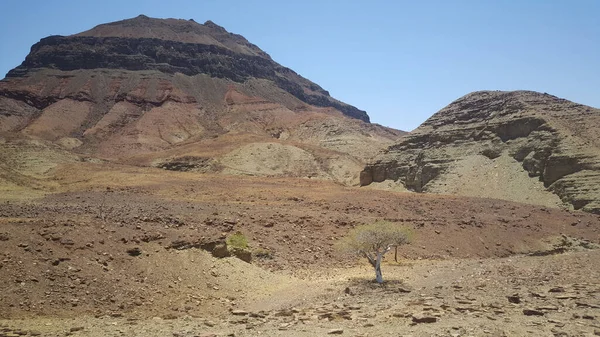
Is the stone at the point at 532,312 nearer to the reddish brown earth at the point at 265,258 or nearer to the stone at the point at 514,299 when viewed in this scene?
the reddish brown earth at the point at 265,258

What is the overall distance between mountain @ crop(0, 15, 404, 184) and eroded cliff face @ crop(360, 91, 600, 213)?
1129 centimetres

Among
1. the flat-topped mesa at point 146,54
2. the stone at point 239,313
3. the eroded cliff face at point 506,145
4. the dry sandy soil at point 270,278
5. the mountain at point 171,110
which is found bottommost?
the stone at point 239,313

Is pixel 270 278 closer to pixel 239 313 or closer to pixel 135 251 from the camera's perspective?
pixel 239 313

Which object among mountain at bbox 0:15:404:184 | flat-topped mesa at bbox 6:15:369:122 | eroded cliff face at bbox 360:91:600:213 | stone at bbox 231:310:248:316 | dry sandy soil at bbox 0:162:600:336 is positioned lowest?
stone at bbox 231:310:248:316

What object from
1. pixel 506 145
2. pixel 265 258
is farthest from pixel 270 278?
pixel 506 145

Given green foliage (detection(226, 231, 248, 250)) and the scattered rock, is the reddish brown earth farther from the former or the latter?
green foliage (detection(226, 231, 248, 250))

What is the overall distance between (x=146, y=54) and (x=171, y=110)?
33771 millimetres

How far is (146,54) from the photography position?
124m

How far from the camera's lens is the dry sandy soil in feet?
30.3

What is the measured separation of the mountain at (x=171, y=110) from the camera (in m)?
66.6

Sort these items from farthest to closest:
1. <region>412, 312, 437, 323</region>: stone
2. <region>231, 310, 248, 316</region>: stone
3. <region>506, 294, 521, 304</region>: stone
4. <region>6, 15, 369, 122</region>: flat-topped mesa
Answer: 1. <region>6, 15, 369, 122</region>: flat-topped mesa
2. <region>231, 310, 248, 316</region>: stone
3. <region>506, 294, 521, 304</region>: stone
4. <region>412, 312, 437, 323</region>: stone

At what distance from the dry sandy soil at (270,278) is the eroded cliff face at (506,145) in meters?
11.0

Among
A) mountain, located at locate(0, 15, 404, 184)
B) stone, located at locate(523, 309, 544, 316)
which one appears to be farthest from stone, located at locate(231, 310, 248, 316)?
mountain, located at locate(0, 15, 404, 184)

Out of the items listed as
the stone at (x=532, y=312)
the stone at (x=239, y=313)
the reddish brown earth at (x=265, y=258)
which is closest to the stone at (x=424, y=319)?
the reddish brown earth at (x=265, y=258)
